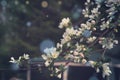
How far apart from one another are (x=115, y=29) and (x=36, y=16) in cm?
941

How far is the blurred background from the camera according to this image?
14391 mm

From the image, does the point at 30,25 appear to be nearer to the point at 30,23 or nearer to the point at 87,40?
the point at 30,23

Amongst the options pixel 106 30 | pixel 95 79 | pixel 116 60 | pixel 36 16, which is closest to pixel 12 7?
pixel 36 16

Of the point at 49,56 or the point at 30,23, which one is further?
the point at 30,23

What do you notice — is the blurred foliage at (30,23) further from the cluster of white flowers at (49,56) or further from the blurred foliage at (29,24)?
the cluster of white flowers at (49,56)

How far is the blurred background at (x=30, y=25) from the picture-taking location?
14.4m

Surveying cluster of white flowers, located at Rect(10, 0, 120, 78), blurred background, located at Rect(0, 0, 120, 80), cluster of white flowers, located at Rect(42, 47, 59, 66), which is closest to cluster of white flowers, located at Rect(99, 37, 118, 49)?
cluster of white flowers, located at Rect(10, 0, 120, 78)

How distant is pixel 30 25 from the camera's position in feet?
49.2

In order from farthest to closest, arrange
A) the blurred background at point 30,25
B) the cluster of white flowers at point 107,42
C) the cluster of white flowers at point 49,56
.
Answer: the blurred background at point 30,25
the cluster of white flowers at point 107,42
the cluster of white flowers at point 49,56

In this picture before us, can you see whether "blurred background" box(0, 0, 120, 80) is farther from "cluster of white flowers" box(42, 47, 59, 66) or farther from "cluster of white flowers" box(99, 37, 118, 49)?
"cluster of white flowers" box(42, 47, 59, 66)

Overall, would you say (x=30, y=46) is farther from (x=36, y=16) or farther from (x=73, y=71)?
(x=73, y=71)

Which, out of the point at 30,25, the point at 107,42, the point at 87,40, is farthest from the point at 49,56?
the point at 30,25

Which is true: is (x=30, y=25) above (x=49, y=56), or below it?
above

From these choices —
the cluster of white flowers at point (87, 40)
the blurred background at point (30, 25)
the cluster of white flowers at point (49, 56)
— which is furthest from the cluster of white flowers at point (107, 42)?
the blurred background at point (30, 25)
